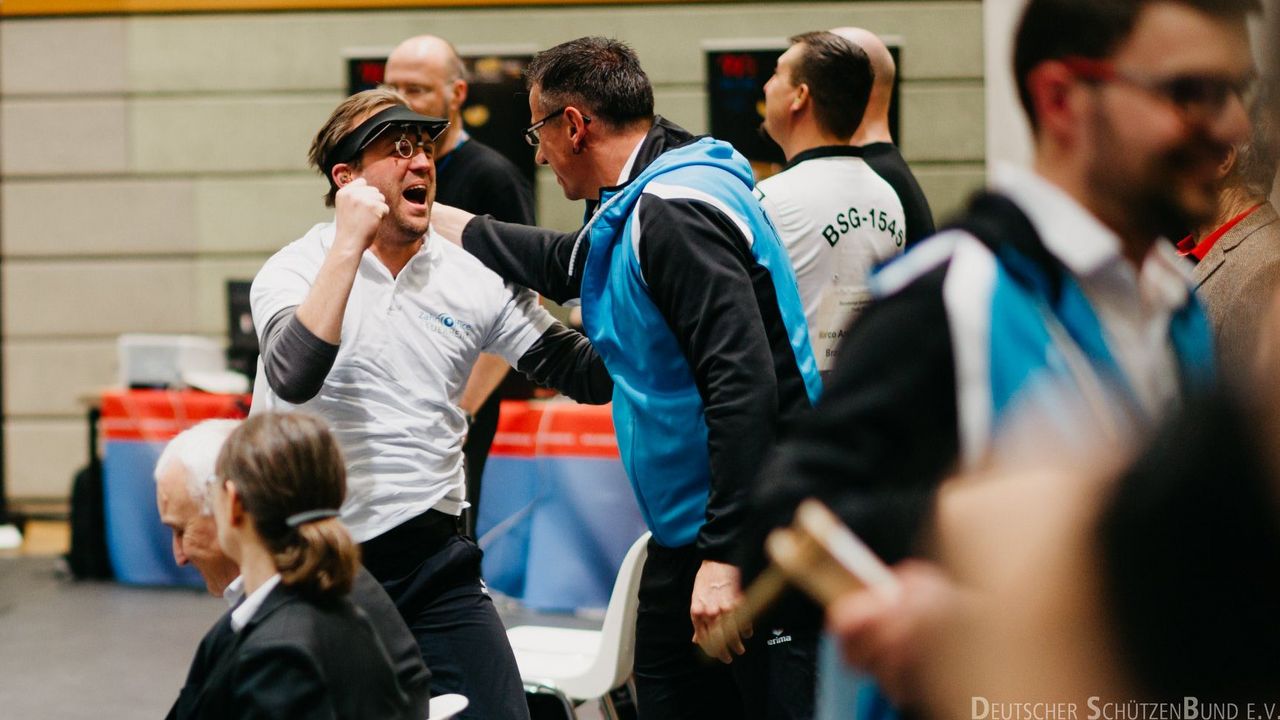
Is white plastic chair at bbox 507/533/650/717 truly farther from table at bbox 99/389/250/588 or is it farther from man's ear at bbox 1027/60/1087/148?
table at bbox 99/389/250/588

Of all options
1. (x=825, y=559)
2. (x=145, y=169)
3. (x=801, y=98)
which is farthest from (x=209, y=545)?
(x=145, y=169)

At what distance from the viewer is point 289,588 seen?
78.5 inches

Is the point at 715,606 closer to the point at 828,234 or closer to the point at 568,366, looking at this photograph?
the point at 568,366

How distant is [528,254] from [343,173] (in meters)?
0.42

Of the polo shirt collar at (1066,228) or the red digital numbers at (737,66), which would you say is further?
the red digital numbers at (737,66)

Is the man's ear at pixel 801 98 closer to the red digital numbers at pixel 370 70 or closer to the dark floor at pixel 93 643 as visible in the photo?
the dark floor at pixel 93 643

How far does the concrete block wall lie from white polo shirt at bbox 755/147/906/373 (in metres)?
5.16

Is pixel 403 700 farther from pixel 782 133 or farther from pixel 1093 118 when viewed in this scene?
pixel 782 133

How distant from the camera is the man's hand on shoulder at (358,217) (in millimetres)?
2605

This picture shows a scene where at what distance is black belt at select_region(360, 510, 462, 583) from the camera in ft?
8.83

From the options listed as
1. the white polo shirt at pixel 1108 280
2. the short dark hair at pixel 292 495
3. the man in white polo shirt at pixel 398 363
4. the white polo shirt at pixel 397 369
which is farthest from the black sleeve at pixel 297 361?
the white polo shirt at pixel 1108 280

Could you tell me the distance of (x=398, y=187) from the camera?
110 inches

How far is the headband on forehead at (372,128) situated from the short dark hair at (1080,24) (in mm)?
1727

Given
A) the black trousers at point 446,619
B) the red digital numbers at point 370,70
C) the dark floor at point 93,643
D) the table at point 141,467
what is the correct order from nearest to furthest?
the black trousers at point 446,619
the dark floor at point 93,643
the table at point 141,467
the red digital numbers at point 370,70
